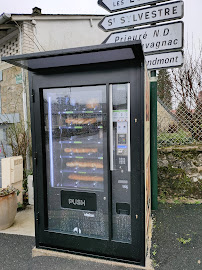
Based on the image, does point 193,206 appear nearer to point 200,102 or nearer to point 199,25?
point 200,102

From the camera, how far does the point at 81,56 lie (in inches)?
94.3

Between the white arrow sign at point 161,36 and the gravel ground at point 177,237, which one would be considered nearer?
the gravel ground at point 177,237

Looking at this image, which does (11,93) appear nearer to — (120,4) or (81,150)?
(120,4)

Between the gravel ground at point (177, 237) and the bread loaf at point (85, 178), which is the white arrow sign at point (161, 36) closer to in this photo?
the bread loaf at point (85, 178)

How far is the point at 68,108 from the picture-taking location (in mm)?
2887

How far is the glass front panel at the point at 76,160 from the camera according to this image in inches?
109

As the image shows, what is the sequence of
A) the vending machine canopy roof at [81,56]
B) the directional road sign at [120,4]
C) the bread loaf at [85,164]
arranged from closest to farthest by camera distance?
the vending machine canopy roof at [81,56] < the bread loaf at [85,164] < the directional road sign at [120,4]

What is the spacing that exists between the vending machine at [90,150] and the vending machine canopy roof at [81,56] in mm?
11

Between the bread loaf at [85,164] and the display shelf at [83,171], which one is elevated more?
the bread loaf at [85,164]

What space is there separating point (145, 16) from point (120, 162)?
269 centimetres

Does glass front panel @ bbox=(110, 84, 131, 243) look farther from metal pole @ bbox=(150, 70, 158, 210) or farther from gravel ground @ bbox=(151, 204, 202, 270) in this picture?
metal pole @ bbox=(150, 70, 158, 210)

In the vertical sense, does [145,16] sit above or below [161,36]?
above

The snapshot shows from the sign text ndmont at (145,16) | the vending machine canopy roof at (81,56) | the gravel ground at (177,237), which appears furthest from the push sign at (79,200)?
the sign text ndmont at (145,16)

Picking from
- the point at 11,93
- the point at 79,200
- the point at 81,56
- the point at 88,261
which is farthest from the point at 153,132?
the point at 11,93
